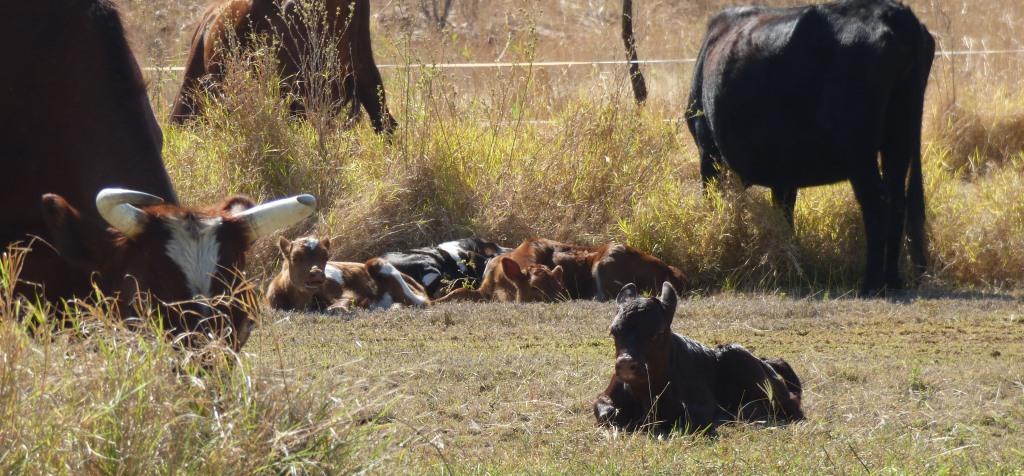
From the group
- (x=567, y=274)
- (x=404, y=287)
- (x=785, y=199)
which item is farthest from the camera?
(x=785, y=199)

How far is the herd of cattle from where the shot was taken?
539 centimetres

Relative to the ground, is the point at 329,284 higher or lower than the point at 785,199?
lower

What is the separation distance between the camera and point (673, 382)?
6.01 meters

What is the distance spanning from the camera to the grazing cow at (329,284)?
947 cm

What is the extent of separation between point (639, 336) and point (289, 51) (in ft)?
26.4

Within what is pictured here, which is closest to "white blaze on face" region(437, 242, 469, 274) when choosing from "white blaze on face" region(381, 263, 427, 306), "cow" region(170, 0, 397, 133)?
"white blaze on face" region(381, 263, 427, 306)

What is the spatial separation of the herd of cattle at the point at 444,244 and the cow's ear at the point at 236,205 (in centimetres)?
1

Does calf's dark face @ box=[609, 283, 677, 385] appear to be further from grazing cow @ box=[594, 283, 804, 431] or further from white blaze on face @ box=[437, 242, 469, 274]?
white blaze on face @ box=[437, 242, 469, 274]

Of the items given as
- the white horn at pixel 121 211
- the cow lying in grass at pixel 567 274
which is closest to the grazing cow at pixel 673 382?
the white horn at pixel 121 211

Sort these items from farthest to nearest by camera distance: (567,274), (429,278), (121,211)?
(429,278)
(567,274)
(121,211)

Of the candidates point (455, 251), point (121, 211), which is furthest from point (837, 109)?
point (121, 211)

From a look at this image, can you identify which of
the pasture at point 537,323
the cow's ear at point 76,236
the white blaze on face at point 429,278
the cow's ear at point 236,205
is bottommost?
the white blaze on face at point 429,278

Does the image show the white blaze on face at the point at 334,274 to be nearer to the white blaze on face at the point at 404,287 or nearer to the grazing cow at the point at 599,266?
the white blaze on face at the point at 404,287

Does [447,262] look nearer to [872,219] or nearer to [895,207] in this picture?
[872,219]
